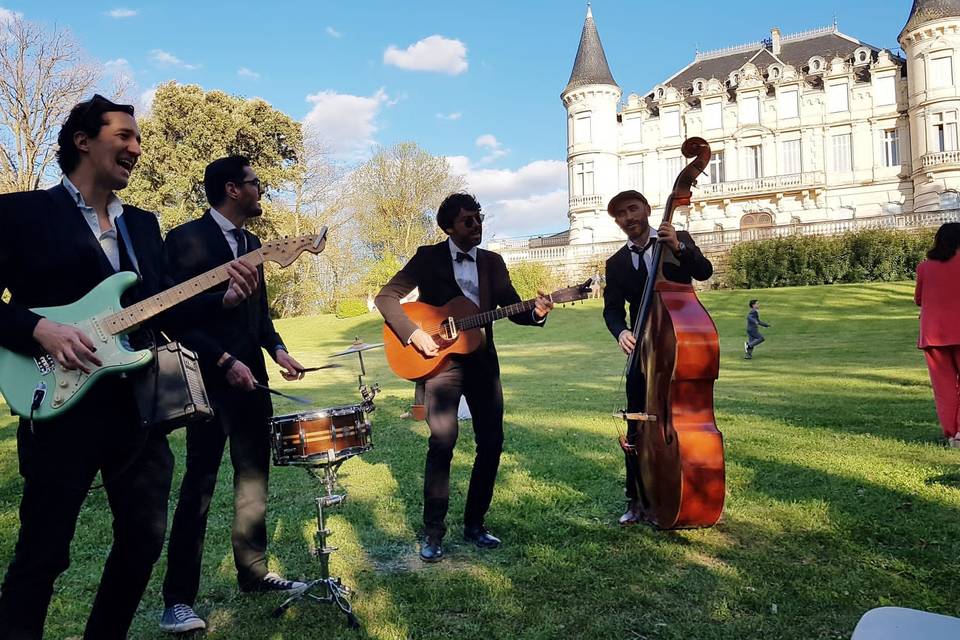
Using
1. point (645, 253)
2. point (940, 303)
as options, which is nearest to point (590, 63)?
point (940, 303)

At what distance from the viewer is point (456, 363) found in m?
5.11

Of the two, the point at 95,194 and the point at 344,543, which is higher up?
the point at 95,194

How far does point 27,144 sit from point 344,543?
30034mm

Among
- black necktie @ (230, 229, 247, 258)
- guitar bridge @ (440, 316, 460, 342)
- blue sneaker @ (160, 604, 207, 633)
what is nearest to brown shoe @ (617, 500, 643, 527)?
guitar bridge @ (440, 316, 460, 342)

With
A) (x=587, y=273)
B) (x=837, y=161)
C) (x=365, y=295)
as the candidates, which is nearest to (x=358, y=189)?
(x=365, y=295)

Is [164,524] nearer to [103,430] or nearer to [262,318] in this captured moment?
[103,430]

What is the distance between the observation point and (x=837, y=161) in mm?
50656

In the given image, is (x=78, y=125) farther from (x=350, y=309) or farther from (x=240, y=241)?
(x=350, y=309)

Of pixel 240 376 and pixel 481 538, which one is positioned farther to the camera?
pixel 481 538

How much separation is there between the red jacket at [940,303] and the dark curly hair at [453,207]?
538 cm

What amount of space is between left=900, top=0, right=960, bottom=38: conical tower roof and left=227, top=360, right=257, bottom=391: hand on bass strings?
54873 mm

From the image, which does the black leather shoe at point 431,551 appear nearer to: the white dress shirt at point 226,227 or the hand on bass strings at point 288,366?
the hand on bass strings at point 288,366

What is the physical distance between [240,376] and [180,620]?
1.33 m

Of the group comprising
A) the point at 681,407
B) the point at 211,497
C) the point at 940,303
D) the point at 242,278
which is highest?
Result: the point at 242,278
